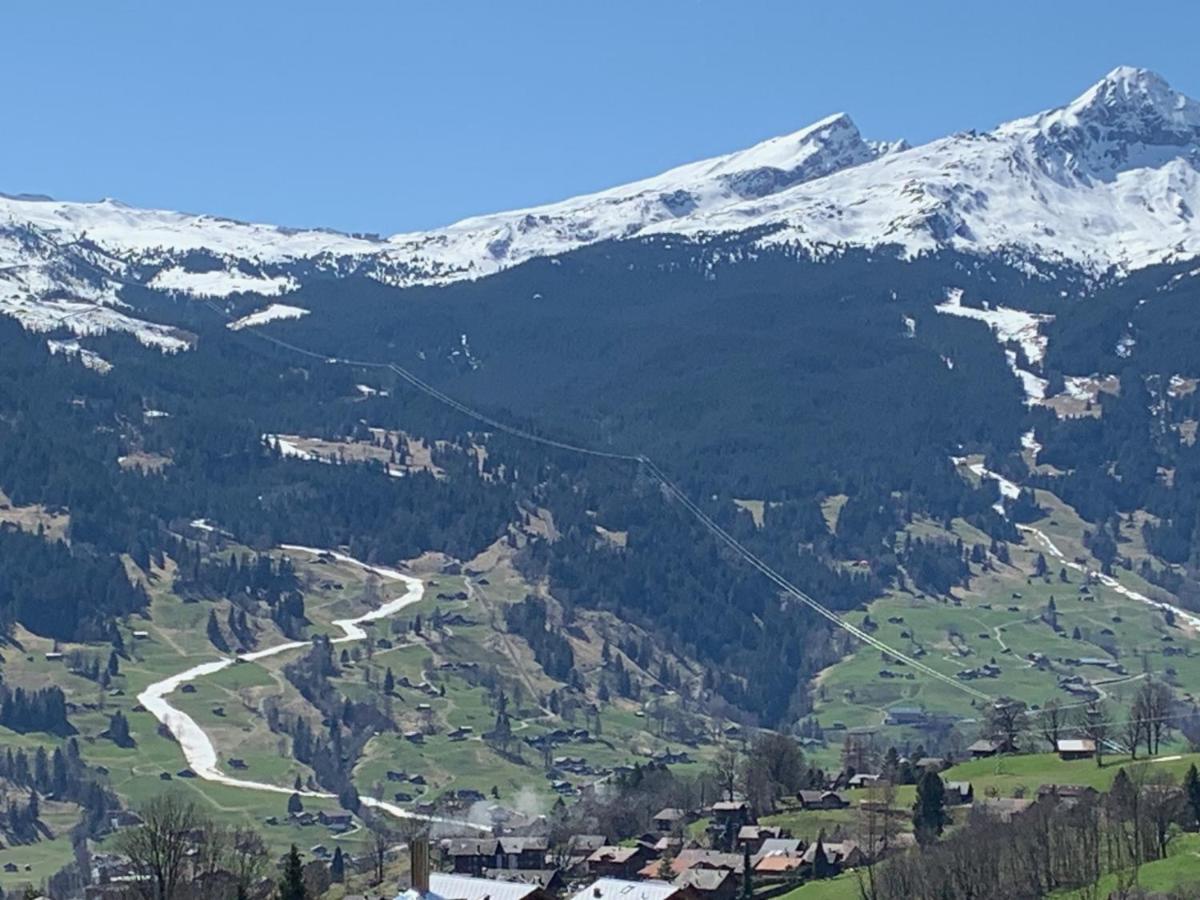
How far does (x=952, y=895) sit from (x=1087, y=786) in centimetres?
4760

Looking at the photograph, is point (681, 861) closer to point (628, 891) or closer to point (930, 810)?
point (930, 810)

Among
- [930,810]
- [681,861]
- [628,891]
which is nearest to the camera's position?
[628,891]

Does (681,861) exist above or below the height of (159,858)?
below

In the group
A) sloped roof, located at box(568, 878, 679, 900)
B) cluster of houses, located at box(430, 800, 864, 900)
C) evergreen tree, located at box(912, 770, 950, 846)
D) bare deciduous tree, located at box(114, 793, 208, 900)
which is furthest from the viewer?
evergreen tree, located at box(912, 770, 950, 846)

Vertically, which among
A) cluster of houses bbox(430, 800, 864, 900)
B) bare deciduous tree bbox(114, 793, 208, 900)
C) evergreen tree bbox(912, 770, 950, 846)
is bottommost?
cluster of houses bbox(430, 800, 864, 900)

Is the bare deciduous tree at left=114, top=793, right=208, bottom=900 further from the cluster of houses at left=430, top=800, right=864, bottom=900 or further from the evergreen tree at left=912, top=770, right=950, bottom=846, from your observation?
the evergreen tree at left=912, top=770, right=950, bottom=846

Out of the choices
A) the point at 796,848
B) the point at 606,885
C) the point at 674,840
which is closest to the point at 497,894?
the point at 606,885

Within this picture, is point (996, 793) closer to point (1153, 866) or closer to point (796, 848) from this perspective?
point (796, 848)

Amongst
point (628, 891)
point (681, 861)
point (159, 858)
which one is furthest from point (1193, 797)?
point (159, 858)

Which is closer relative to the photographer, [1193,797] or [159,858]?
[159,858]

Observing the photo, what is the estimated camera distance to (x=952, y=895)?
5635 inches

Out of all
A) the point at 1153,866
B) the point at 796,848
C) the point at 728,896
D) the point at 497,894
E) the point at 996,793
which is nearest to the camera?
the point at 497,894

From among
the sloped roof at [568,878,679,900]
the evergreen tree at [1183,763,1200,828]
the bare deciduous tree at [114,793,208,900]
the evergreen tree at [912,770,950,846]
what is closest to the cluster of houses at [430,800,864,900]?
the evergreen tree at [912,770,950,846]

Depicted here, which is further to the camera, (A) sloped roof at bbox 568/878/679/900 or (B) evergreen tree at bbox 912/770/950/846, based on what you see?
(B) evergreen tree at bbox 912/770/950/846
